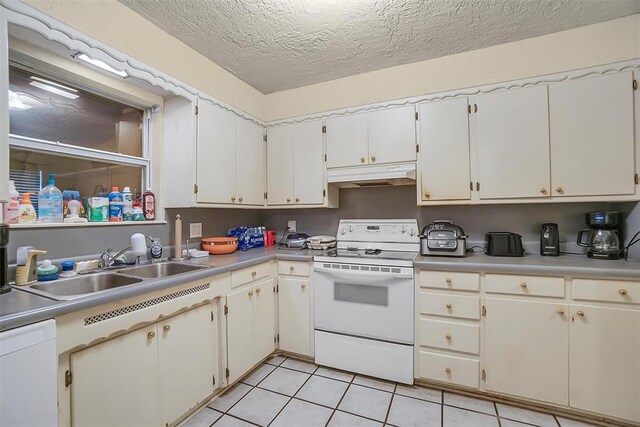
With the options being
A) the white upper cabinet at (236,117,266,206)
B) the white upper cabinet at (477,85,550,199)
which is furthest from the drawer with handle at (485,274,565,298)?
the white upper cabinet at (236,117,266,206)

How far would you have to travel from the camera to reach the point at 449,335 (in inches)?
75.2

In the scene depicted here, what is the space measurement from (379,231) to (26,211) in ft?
7.70

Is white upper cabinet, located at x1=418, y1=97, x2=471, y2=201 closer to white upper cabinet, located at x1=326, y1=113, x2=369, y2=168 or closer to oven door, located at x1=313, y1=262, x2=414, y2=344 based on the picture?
white upper cabinet, located at x1=326, y1=113, x2=369, y2=168

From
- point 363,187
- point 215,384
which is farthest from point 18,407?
point 363,187

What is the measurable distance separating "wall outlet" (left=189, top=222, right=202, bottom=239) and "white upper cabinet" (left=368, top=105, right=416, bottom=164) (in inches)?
63.0

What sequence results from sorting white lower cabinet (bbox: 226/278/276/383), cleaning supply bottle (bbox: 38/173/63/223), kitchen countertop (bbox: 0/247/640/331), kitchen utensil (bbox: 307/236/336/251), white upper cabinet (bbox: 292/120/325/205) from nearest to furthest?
1. kitchen countertop (bbox: 0/247/640/331)
2. cleaning supply bottle (bbox: 38/173/63/223)
3. white lower cabinet (bbox: 226/278/276/383)
4. kitchen utensil (bbox: 307/236/336/251)
5. white upper cabinet (bbox: 292/120/325/205)

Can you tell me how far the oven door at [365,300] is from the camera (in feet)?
6.54

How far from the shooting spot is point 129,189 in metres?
2.03

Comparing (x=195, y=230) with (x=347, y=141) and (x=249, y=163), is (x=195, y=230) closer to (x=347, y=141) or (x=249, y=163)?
(x=249, y=163)

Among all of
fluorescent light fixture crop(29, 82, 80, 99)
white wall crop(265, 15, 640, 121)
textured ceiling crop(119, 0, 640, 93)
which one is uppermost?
textured ceiling crop(119, 0, 640, 93)

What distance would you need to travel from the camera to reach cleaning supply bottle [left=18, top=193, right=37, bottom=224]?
57.6 inches

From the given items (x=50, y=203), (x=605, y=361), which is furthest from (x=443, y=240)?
(x=50, y=203)

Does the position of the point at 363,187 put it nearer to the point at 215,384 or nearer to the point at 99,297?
the point at 215,384

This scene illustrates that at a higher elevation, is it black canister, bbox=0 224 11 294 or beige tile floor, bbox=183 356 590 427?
black canister, bbox=0 224 11 294
